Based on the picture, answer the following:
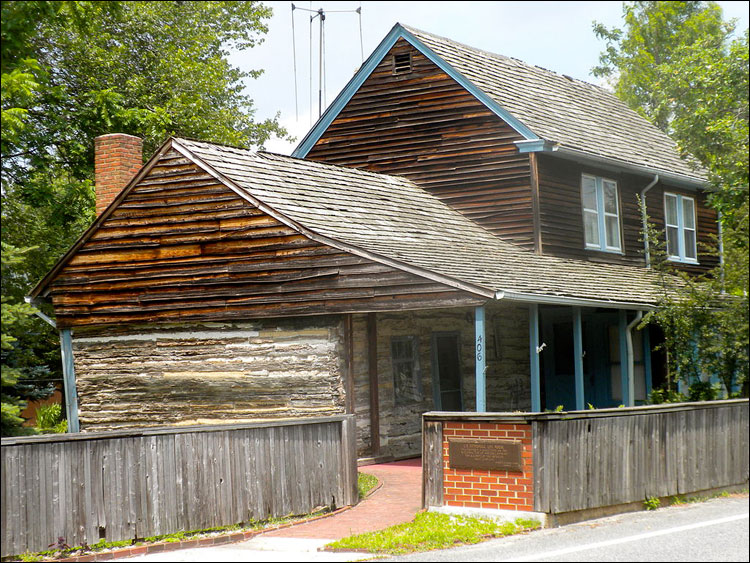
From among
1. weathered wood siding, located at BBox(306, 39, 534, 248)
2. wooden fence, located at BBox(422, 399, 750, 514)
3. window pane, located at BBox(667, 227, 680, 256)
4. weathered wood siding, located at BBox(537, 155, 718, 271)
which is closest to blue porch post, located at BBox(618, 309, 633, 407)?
weathered wood siding, located at BBox(537, 155, 718, 271)

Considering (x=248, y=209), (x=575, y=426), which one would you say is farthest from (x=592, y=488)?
(x=248, y=209)

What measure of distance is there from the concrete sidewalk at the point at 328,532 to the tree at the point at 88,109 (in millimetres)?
15558

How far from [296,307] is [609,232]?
33.8 feet

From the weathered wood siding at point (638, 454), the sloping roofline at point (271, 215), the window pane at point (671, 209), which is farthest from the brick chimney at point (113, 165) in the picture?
the window pane at point (671, 209)

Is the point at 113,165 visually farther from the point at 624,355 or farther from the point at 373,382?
the point at 624,355

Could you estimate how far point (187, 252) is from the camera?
1916 centimetres

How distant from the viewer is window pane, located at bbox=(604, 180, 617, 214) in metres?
25.1

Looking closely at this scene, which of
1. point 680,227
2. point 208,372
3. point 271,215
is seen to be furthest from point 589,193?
point 208,372

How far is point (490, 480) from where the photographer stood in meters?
12.4

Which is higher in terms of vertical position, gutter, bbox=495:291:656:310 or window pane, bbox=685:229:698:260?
window pane, bbox=685:229:698:260

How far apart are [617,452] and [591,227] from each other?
1221cm

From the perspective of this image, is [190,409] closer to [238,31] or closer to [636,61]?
[238,31]

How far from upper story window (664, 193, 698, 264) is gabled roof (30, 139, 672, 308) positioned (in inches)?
155

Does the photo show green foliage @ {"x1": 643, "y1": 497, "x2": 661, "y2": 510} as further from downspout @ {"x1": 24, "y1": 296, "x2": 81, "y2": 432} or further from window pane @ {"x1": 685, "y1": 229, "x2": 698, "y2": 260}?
window pane @ {"x1": 685, "y1": 229, "x2": 698, "y2": 260}
